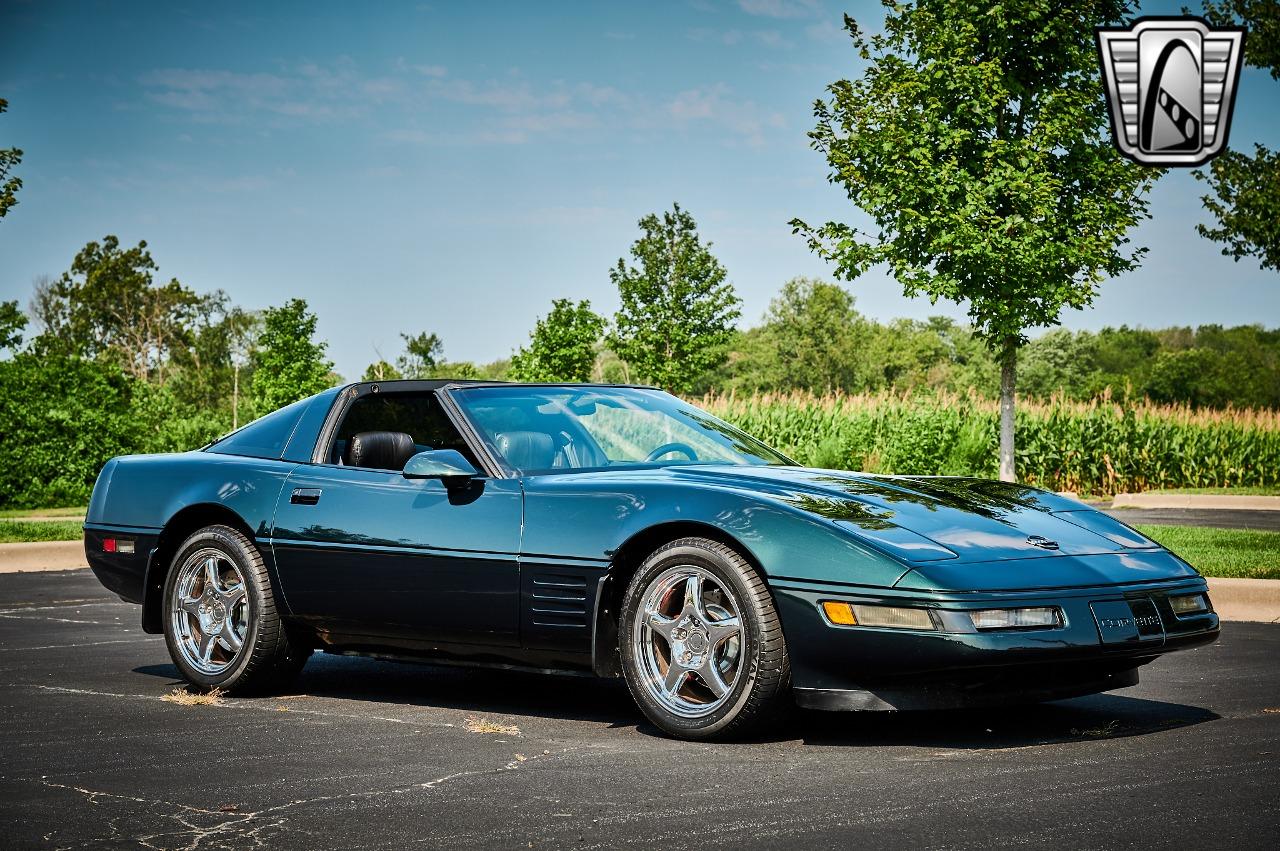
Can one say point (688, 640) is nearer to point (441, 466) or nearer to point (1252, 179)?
point (441, 466)

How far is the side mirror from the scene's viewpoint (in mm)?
5879

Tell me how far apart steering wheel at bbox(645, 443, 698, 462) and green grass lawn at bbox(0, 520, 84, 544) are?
35.4 feet

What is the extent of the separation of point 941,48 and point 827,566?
42.6 ft

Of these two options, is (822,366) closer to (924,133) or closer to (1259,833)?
(924,133)

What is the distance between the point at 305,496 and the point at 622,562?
1.77 m

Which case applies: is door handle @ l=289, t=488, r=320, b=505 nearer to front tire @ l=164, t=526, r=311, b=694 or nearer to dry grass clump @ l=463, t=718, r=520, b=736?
front tire @ l=164, t=526, r=311, b=694

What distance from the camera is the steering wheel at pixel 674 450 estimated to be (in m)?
6.39

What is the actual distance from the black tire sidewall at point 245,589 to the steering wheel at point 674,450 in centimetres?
189

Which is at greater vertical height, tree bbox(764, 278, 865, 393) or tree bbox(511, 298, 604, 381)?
tree bbox(764, 278, 865, 393)

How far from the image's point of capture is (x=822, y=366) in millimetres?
83125

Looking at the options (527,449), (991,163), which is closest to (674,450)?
(527,449)

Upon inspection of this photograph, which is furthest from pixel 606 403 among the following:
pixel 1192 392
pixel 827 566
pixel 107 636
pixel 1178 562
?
pixel 1192 392

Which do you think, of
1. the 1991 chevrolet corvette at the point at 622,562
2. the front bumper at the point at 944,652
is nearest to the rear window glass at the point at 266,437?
the 1991 chevrolet corvette at the point at 622,562

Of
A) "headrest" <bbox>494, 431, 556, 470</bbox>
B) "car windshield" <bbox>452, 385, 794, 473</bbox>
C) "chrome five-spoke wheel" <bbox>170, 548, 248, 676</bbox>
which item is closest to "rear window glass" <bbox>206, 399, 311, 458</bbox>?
"chrome five-spoke wheel" <bbox>170, 548, 248, 676</bbox>
